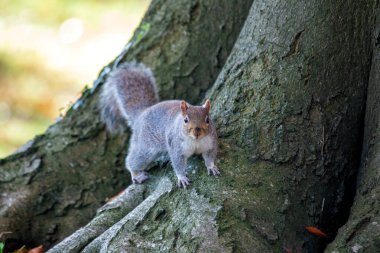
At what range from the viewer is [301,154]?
7.93 feet

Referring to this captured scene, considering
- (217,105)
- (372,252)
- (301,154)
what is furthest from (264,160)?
(372,252)

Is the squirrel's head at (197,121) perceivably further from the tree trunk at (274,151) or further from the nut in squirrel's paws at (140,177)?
the nut in squirrel's paws at (140,177)

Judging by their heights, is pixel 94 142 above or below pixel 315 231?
above

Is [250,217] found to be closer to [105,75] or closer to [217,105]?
[217,105]

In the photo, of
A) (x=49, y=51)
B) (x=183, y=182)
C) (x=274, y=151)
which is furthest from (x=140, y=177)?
(x=49, y=51)

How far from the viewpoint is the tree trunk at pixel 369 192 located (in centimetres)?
206

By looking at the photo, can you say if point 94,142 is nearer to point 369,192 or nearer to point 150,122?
point 150,122

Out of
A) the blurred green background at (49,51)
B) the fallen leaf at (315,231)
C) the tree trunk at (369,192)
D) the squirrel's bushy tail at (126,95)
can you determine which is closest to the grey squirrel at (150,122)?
the squirrel's bushy tail at (126,95)

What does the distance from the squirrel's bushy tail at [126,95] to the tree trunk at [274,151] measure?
0.61 m

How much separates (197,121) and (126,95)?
2.76 feet

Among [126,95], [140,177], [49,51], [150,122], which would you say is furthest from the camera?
[49,51]

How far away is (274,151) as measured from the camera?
2414 mm

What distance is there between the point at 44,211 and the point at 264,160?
4.09 feet

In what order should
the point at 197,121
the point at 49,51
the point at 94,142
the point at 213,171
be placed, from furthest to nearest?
the point at 49,51 < the point at 94,142 < the point at 197,121 < the point at 213,171
